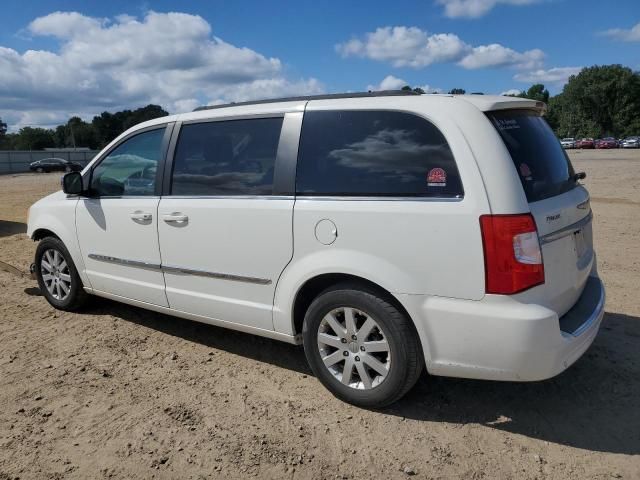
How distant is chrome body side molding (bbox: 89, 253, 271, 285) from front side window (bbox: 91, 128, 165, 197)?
54cm

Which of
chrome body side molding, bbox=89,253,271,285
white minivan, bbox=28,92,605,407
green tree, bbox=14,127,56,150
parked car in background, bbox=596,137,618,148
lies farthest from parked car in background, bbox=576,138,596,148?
green tree, bbox=14,127,56,150

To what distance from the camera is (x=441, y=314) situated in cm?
295

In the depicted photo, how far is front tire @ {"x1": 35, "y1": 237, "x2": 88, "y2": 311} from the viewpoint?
5.10 meters

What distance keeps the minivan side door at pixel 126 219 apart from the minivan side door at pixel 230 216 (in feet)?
0.51

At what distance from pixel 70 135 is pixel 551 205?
10010 cm

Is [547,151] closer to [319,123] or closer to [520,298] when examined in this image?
[520,298]

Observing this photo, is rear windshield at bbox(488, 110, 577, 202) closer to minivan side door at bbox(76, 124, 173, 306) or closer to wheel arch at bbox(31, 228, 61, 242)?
minivan side door at bbox(76, 124, 173, 306)

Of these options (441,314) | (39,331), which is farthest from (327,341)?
(39,331)

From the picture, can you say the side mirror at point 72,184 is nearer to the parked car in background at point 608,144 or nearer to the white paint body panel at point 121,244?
the white paint body panel at point 121,244

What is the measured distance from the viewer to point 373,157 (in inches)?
127

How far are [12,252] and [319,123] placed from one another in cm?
680

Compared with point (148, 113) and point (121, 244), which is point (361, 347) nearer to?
point (121, 244)

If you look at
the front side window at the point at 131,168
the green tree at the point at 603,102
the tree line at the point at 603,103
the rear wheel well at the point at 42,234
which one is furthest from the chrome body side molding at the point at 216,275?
the green tree at the point at 603,102

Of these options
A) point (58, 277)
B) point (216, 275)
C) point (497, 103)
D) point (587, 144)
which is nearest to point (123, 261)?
point (216, 275)
